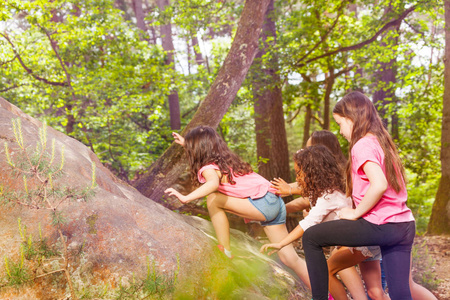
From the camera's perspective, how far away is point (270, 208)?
343 centimetres

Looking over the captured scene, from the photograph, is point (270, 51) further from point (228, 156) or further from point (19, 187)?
point (19, 187)

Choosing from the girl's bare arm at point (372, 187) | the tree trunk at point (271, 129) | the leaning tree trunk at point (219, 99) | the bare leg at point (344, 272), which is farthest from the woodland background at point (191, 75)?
the girl's bare arm at point (372, 187)

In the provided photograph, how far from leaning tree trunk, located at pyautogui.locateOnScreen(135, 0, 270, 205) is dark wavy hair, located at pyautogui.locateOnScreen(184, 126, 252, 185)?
182 cm

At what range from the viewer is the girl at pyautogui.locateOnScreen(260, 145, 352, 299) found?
10.4ft

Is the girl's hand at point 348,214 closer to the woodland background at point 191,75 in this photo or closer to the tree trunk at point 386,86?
the woodland background at point 191,75

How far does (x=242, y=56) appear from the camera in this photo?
18.3 ft

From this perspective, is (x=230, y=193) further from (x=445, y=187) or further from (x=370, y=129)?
(x=445, y=187)

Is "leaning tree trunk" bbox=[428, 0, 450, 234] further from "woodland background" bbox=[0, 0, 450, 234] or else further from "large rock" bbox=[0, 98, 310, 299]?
"large rock" bbox=[0, 98, 310, 299]

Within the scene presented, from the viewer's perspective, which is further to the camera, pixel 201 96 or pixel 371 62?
pixel 201 96

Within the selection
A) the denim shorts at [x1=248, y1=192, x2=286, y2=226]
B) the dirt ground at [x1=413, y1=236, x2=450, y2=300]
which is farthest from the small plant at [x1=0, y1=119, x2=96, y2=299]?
the dirt ground at [x1=413, y1=236, x2=450, y2=300]

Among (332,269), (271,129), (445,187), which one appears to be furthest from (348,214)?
(271,129)

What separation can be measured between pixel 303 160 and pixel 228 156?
0.71 meters

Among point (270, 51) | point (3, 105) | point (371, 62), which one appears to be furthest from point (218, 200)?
point (371, 62)

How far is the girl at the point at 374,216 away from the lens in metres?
2.45
